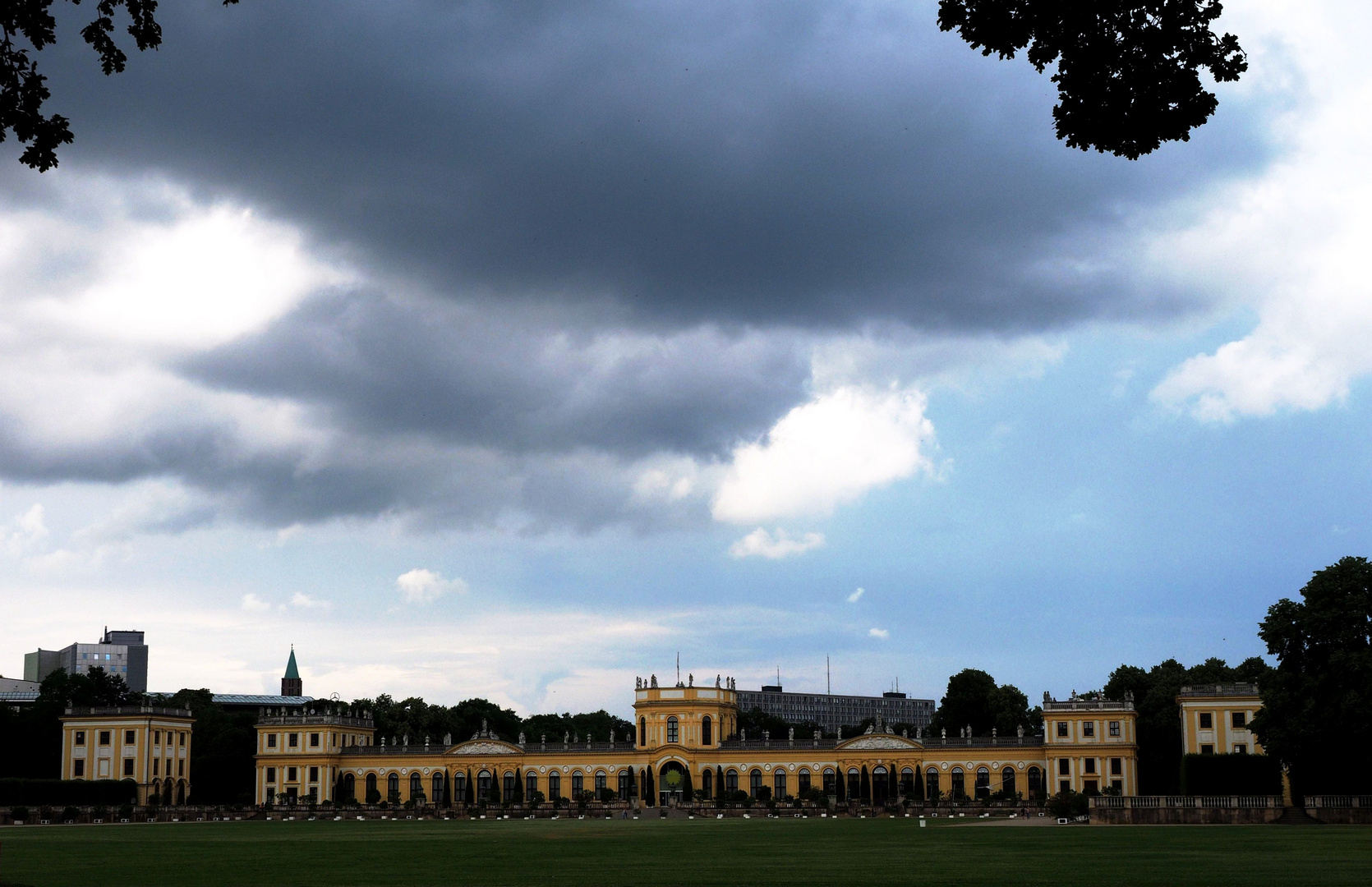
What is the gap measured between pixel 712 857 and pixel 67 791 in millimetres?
67267

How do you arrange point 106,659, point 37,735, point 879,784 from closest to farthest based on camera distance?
point 879,784 < point 37,735 < point 106,659

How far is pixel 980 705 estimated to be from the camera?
375 ft

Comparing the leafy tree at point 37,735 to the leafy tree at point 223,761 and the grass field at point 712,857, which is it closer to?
the leafy tree at point 223,761

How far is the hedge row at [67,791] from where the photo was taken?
280ft

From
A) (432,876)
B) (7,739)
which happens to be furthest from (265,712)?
(432,876)

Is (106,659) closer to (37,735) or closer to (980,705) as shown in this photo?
(37,735)

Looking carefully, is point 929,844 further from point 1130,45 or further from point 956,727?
point 956,727

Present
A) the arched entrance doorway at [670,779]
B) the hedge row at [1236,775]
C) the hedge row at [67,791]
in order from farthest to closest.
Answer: the arched entrance doorway at [670,779], the hedge row at [67,791], the hedge row at [1236,775]

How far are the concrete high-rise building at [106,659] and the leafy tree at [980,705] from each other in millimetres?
116658

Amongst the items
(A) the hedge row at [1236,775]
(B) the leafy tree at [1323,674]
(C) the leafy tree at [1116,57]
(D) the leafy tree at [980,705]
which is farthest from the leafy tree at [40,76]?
(D) the leafy tree at [980,705]

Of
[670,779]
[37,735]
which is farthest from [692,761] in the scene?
[37,735]

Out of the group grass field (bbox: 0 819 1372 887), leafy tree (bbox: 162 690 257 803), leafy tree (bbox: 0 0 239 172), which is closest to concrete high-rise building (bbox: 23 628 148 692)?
leafy tree (bbox: 162 690 257 803)

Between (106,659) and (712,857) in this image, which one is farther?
(106,659)

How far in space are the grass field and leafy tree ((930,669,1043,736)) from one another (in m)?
55.4
